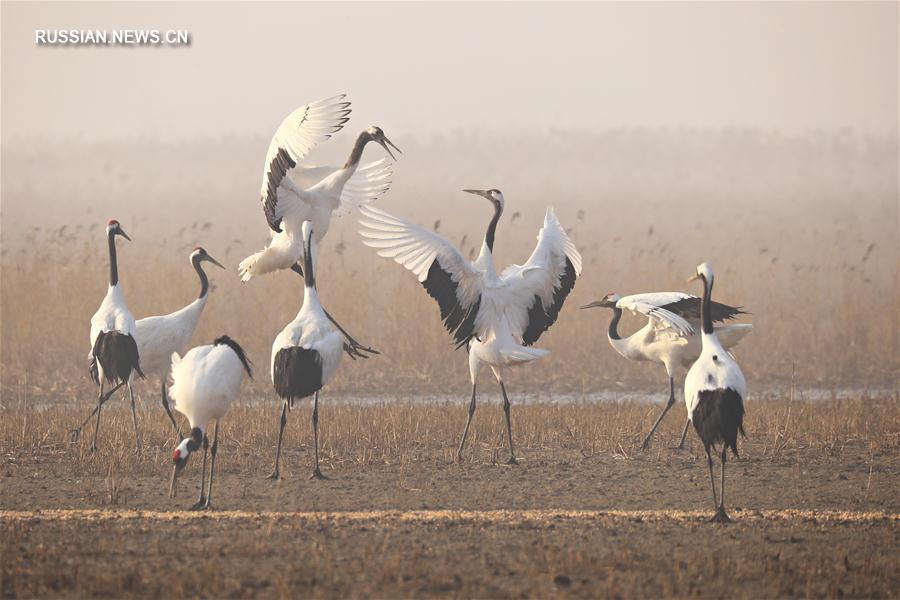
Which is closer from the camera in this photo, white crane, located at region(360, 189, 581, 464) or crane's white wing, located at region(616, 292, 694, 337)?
white crane, located at region(360, 189, 581, 464)

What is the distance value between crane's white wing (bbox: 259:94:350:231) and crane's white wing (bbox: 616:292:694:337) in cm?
250

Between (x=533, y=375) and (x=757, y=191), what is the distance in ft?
87.0

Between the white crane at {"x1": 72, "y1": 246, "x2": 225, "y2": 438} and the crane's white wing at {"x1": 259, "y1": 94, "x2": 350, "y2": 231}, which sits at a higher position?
the crane's white wing at {"x1": 259, "y1": 94, "x2": 350, "y2": 231}

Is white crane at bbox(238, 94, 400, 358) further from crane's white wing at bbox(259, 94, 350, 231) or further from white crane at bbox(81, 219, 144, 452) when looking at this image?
white crane at bbox(81, 219, 144, 452)

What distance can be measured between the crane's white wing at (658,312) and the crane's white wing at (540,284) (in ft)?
1.49

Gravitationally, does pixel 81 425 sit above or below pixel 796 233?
below

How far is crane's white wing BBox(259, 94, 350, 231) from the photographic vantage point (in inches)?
389

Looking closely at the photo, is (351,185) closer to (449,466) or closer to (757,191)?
(449,466)

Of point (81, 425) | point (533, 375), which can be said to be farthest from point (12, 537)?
point (533, 375)

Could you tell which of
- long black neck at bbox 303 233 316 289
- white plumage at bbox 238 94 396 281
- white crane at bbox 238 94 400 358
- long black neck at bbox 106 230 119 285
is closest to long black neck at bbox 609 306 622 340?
white crane at bbox 238 94 400 358

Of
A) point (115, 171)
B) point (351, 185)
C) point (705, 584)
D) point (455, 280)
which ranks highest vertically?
point (115, 171)

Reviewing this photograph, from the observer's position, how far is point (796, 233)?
2353 centimetres

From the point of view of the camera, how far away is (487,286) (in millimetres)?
9664

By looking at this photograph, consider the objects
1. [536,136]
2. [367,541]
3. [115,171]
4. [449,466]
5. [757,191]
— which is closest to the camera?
[367,541]
